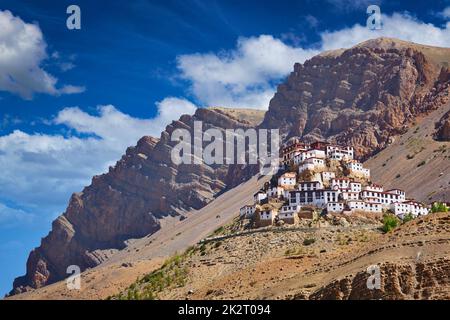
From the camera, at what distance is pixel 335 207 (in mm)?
113500

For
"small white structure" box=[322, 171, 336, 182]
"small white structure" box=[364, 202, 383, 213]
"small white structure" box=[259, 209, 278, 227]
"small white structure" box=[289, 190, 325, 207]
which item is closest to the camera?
"small white structure" box=[259, 209, 278, 227]

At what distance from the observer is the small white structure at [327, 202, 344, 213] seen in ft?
372

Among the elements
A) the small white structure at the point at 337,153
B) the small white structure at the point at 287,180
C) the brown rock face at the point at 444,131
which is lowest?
the small white structure at the point at 287,180

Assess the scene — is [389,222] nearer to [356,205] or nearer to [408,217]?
[408,217]

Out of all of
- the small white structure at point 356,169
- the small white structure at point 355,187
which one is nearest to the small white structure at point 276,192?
the small white structure at point 355,187

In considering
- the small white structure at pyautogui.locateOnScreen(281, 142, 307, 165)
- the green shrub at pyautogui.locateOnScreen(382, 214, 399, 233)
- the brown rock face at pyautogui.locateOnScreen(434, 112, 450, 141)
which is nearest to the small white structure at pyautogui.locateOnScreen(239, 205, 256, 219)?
the small white structure at pyautogui.locateOnScreen(281, 142, 307, 165)

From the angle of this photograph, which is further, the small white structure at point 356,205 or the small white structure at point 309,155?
the small white structure at point 309,155

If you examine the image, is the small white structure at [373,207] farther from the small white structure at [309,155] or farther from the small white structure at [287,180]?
the small white structure at [309,155]

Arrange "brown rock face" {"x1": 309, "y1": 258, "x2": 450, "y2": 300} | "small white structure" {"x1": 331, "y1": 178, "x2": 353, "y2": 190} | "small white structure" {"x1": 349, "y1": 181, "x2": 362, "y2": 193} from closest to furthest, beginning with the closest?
"brown rock face" {"x1": 309, "y1": 258, "x2": 450, "y2": 300} → "small white structure" {"x1": 331, "y1": 178, "x2": 353, "y2": 190} → "small white structure" {"x1": 349, "y1": 181, "x2": 362, "y2": 193}

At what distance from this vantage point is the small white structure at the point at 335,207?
372 feet

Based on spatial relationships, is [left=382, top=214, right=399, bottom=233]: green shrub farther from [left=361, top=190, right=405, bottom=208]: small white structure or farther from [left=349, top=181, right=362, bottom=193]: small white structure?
[left=349, top=181, right=362, bottom=193]: small white structure

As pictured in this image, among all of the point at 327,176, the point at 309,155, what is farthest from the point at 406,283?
the point at 309,155
